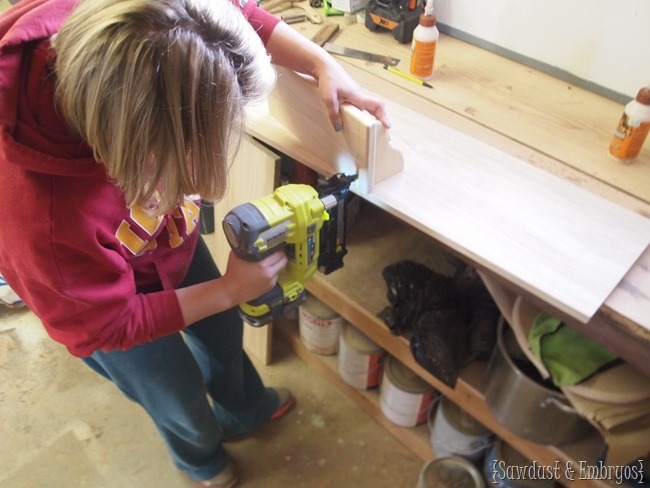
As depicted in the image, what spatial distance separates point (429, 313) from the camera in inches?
48.1

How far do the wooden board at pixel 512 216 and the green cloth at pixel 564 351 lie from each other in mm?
149

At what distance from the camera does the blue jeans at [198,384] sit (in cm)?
101

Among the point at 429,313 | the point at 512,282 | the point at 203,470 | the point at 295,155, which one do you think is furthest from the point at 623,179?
the point at 203,470

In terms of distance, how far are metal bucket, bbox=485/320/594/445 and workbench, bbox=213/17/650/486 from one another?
0.05 meters

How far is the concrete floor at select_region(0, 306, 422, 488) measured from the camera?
146 centimetres

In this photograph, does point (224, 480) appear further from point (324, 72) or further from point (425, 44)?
point (425, 44)

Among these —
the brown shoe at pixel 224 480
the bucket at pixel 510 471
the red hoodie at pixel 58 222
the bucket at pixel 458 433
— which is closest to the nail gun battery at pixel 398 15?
the red hoodie at pixel 58 222

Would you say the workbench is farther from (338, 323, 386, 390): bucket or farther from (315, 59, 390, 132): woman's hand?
(315, 59, 390, 132): woman's hand

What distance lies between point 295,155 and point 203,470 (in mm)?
832

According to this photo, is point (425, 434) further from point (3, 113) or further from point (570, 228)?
point (3, 113)

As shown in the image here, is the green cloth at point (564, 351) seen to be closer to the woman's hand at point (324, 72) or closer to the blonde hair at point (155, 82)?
the woman's hand at point (324, 72)

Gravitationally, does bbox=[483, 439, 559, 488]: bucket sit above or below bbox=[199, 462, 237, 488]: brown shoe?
above

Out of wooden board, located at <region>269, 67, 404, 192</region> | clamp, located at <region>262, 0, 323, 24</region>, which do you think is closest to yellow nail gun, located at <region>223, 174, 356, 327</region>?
wooden board, located at <region>269, 67, 404, 192</region>

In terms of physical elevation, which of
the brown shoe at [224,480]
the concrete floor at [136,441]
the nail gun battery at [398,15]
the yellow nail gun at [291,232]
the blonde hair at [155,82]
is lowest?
the concrete floor at [136,441]
